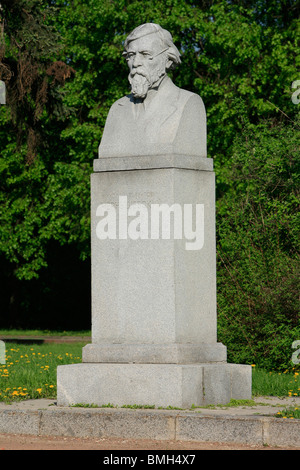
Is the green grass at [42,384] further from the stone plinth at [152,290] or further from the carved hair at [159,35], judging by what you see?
the carved hair at [159,35]

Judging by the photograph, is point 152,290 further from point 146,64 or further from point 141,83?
point 146,64

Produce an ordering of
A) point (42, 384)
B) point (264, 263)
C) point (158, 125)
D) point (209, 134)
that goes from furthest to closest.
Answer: point (209, 134), point (264, 263), point (42, 384), point (158, 125)

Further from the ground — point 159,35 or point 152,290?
point 159,35

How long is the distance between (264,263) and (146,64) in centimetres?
557

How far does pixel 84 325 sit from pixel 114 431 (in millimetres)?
26549

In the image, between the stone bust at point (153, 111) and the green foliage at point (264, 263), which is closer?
the stone bust at point (153, 111)

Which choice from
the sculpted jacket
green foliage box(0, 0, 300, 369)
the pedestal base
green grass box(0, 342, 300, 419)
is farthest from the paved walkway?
green foliage box(0, 0, 300, 369)

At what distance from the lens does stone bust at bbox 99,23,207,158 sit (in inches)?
361

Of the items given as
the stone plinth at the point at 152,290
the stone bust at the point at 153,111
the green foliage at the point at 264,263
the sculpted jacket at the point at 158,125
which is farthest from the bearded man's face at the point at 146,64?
the green foliage at the point at 264,263

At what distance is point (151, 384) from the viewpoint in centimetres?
854

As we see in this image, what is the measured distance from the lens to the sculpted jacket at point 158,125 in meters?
9.13

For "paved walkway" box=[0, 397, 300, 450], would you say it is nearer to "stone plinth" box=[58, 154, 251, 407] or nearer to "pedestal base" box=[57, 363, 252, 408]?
"pedestal base" box=[57, 363, 252, 408]

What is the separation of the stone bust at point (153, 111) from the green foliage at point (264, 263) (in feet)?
15.5

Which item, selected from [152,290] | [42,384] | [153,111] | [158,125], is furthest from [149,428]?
[153,111]
